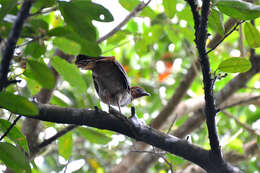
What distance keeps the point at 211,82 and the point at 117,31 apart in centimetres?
200

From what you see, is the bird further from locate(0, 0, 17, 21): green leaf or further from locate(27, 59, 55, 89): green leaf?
locate(0, 0, 17, 21): green leaf

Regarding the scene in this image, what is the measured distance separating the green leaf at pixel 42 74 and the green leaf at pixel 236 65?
1107 mm

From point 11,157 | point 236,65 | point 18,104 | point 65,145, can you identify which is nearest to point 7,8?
point 18,104

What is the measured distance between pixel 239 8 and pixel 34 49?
3.76ft

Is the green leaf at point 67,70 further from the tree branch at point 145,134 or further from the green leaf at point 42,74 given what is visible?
the green leaf at point 42,74

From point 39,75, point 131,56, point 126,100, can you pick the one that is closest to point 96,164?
point 131,56

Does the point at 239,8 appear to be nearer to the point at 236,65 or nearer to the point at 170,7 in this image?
the point at 236,65

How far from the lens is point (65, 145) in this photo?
3.42 meters

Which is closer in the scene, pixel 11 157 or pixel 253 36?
pixel 11 157

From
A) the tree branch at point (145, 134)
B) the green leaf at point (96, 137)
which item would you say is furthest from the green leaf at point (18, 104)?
the green leaf at point (96, 137)

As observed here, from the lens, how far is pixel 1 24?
5.31ft

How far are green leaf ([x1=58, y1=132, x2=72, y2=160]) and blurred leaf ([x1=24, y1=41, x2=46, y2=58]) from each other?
1.77 meters

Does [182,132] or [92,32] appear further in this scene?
[182,132]

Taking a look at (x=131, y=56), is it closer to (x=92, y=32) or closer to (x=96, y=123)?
(x=96, y=123)
